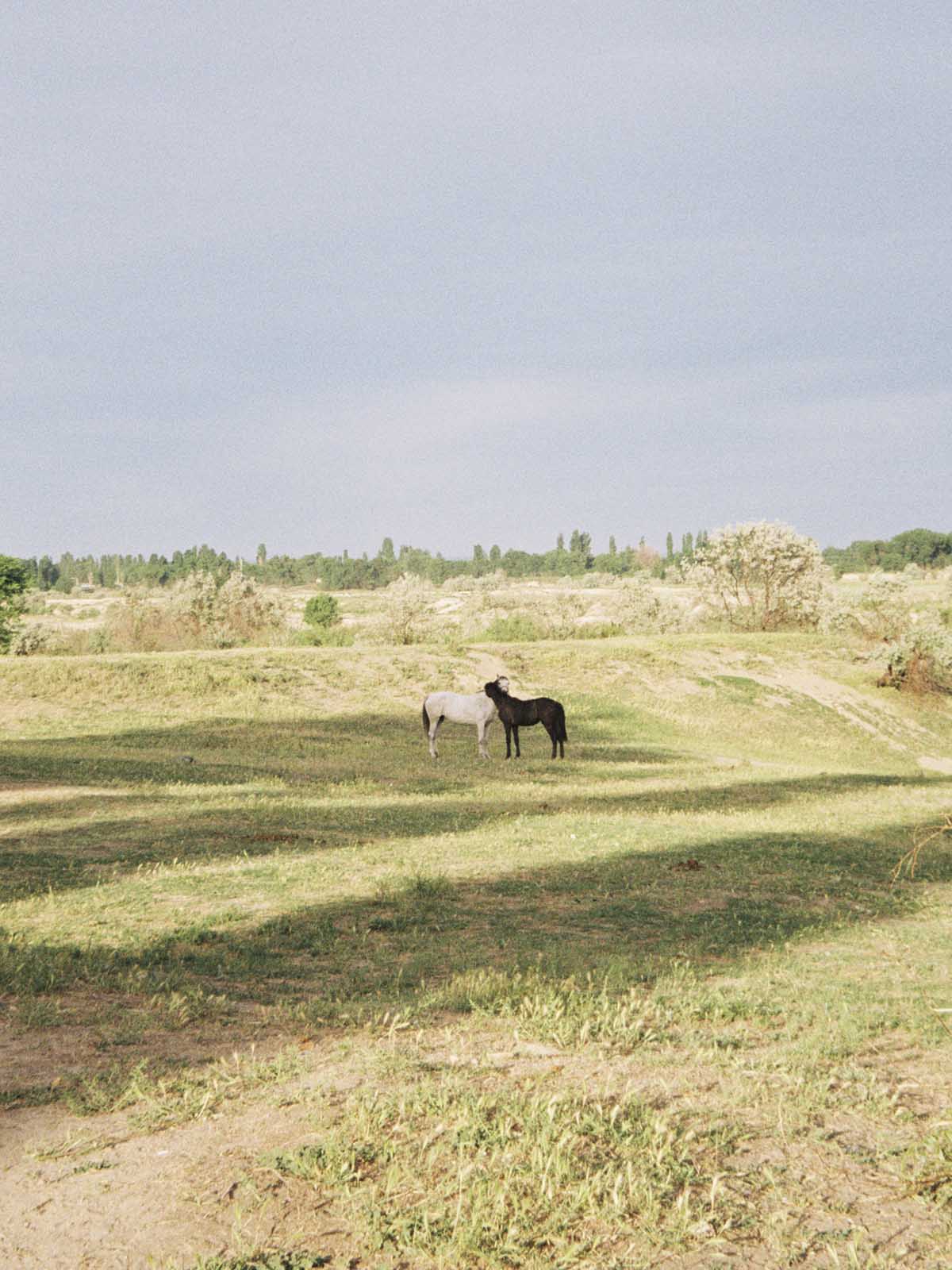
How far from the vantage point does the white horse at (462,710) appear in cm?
3450

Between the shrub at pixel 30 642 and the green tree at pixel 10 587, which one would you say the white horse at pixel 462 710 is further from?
the shrub at pixel 30 642

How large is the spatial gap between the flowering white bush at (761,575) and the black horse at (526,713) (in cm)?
4848

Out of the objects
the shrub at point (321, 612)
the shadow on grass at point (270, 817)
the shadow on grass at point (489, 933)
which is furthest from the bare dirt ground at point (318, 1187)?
the shrub at point (321, 612)

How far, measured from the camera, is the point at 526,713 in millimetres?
35219

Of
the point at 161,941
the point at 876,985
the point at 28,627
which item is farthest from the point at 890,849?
the point at 28,627

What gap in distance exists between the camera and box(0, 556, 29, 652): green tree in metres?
45.8

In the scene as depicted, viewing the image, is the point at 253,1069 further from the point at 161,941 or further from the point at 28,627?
the point at 28,627

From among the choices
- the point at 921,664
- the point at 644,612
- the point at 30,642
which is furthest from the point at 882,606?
the point at 30,642

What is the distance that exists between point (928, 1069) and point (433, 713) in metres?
27.6

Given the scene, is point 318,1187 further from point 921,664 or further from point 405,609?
point 405,609

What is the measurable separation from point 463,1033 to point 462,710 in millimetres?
26641

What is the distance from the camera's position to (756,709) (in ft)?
172

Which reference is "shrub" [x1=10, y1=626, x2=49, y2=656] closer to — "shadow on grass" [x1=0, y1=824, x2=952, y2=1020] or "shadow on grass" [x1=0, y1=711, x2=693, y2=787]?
"shadow on grass" [x1=0, y1=711, x2=693, y2=787]

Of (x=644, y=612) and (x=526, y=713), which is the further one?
(x=644, y=612)
